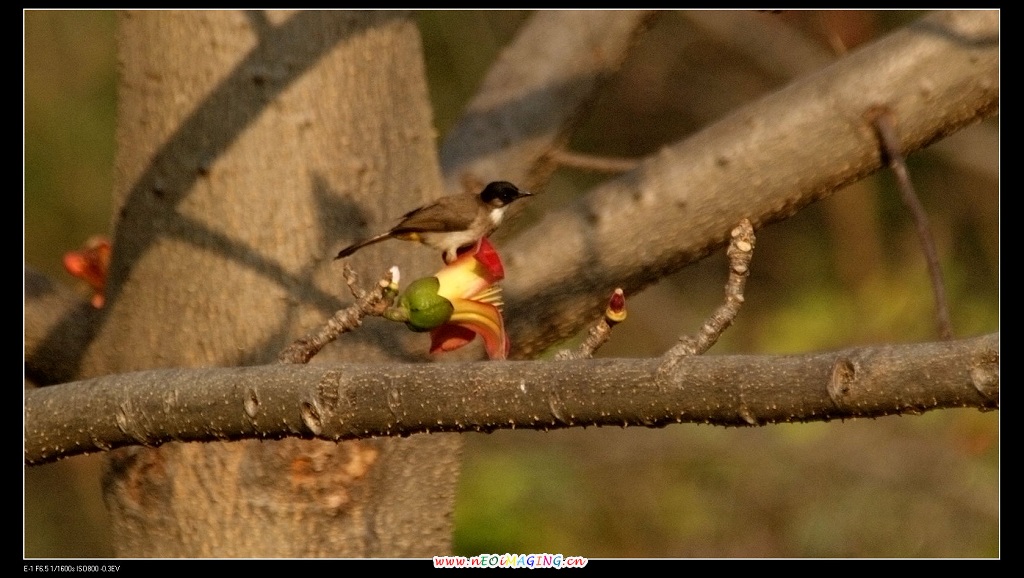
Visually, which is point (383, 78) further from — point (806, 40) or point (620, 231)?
point (806, 40)

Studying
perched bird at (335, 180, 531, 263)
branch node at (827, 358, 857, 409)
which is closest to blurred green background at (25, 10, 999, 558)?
perched bird at (335, 180, 531, 263)

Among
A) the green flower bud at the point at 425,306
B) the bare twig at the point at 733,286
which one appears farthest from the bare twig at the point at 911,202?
the green flower bud at the point at 425,306

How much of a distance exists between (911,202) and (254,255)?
50.0 inches

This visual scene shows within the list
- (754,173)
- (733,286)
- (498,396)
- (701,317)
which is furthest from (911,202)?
(701,317)

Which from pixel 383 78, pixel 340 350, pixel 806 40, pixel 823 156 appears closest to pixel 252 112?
pixel 383 78

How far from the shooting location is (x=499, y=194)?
251 cm

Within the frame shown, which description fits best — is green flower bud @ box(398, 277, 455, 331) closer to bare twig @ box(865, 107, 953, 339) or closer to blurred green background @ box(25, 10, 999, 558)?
bare twig @ box(865, 107, 953, 339)

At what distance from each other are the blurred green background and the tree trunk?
127 inches

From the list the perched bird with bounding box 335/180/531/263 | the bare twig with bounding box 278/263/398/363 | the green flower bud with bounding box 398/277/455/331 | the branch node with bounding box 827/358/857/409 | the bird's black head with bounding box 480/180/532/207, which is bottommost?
the branch node with bounding box 827/358/857/409

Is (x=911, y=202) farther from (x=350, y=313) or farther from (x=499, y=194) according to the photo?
(x=350, y=313)

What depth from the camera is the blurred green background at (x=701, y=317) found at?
18.6ft

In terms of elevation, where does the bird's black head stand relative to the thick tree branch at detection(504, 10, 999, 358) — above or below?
above

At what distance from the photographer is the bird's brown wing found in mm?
2154
